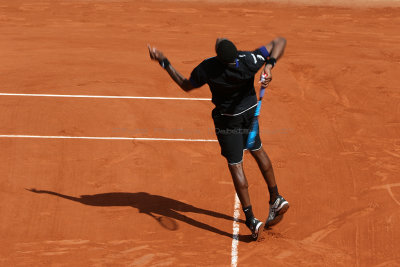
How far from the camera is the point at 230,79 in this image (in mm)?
7750

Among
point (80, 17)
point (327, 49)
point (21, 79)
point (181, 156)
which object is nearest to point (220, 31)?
point (327, 49)

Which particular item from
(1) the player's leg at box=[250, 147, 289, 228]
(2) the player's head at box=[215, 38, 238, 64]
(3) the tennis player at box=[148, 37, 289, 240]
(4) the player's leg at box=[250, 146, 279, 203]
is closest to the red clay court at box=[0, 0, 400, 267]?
(1) the player's leg at box=[250, 147, 289, 228]

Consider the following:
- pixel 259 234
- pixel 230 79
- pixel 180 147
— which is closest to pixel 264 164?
pixel 259 234

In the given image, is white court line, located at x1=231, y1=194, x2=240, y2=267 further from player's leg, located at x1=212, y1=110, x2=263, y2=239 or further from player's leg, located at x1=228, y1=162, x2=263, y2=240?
player's leg, located at x1=212, y1=110, x2=263, y2=239

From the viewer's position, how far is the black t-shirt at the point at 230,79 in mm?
7746

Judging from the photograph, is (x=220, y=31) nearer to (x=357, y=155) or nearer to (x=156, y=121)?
(x=156, y=121)

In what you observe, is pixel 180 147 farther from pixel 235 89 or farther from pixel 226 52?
pixel 226 52

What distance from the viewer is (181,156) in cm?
1095

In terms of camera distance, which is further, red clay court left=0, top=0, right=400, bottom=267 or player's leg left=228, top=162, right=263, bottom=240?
red clay court left=0, top=0, right=400, bottom=267

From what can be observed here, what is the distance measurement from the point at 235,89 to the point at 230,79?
19 cm

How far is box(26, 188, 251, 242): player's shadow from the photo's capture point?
357 inches

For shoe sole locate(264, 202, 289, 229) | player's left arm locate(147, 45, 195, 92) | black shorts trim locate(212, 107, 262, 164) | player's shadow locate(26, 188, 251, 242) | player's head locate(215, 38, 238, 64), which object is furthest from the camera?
player's shadow locate(26, 188, 251, 242)

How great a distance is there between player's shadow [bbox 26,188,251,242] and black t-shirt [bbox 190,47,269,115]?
1931 millimetres

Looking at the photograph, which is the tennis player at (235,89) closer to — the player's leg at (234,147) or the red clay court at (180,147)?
the player's leg at (234,147)
